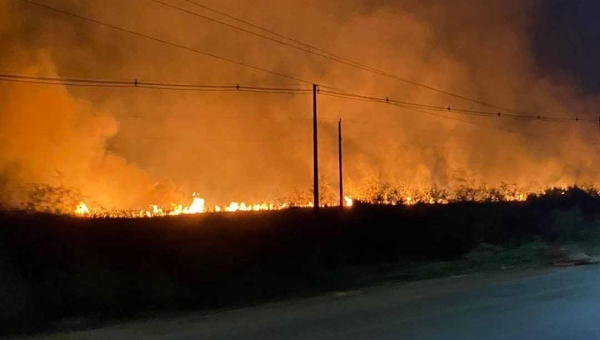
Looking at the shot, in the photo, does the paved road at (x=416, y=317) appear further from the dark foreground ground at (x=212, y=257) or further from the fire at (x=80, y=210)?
the fire at (x=80, y=210)

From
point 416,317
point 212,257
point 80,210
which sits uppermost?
point 80,210

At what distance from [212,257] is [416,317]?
10962 millimetres

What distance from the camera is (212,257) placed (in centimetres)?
2191

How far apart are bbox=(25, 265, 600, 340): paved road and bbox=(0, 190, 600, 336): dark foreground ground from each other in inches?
79.7

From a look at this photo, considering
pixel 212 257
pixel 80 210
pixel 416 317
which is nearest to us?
pixel 416 317

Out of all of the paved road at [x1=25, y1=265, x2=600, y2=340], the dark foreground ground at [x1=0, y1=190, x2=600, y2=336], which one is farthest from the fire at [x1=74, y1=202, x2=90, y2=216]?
the paved road at [x1=25, y1=265, x2=600, y2=340]

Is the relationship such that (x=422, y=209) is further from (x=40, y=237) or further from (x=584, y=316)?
(x=584, y=316)

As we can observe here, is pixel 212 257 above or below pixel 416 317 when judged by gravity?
above

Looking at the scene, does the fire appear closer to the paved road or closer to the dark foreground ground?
the dark foreground ground

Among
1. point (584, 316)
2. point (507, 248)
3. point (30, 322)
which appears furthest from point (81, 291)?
point (507, 248)

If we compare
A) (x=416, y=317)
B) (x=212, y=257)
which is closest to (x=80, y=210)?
(x=212, y=257)

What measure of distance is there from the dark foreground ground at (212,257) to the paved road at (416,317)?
6.64ft

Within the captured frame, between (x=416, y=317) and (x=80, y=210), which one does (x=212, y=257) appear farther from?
(x=416, y=317)

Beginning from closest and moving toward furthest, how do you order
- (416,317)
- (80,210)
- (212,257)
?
1. (416,317)
2. (212,257)
3. (80,210)
